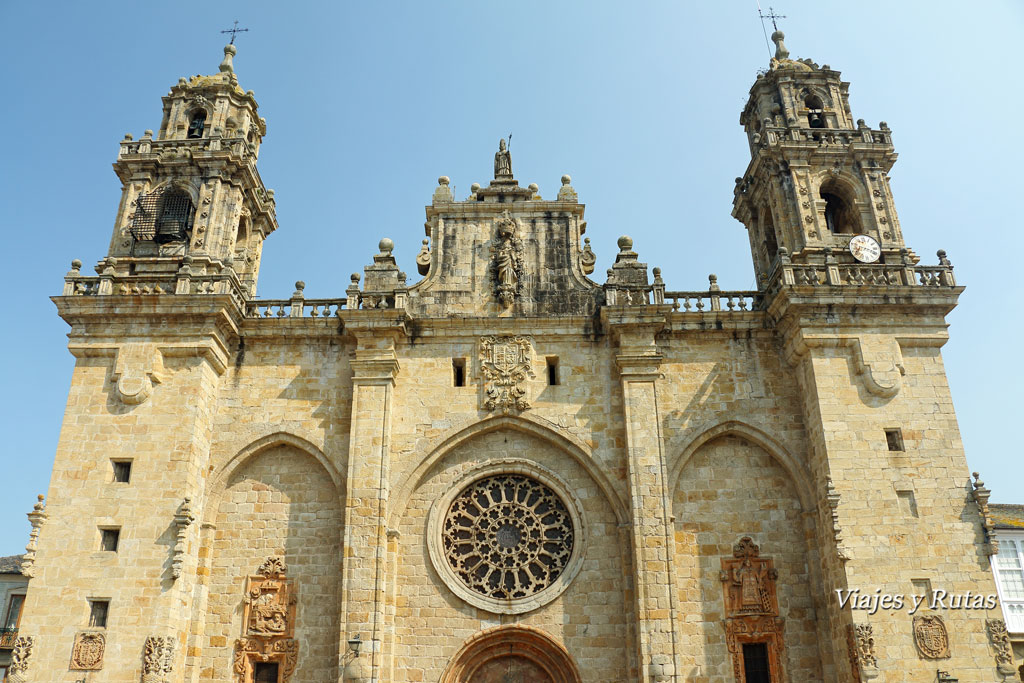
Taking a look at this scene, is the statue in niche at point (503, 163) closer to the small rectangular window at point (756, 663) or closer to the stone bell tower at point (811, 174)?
the stone bell tower at point (811, 174)

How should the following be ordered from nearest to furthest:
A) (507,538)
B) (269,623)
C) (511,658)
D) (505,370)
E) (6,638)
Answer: (269,623) < (511,658) < (507,538) < (505,370) < (6,638)

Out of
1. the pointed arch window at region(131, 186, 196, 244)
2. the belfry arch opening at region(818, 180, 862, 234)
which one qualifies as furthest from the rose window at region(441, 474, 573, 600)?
the belfry arch opening at region(818, 180, 862, 234)

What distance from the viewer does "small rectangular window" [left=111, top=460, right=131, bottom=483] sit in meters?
17.9

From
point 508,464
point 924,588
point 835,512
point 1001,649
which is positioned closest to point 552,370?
point 508,464

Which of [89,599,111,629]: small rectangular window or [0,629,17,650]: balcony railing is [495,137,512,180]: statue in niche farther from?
[0,629,17,650]: balcony railing

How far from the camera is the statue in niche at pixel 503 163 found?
22844mm

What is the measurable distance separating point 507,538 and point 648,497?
3500 millimetres

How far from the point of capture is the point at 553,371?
2011cm

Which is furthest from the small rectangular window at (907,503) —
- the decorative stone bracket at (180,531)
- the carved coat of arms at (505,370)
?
the decorative stone bracket at (180,531)

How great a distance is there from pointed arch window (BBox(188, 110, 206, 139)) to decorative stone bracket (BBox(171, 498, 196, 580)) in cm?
1168

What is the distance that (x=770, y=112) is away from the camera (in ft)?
77.6

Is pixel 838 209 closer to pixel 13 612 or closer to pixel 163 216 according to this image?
pixel 163 216

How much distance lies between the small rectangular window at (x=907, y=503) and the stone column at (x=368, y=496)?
11.6 meters

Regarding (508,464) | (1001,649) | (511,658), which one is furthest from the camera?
(508,464)
